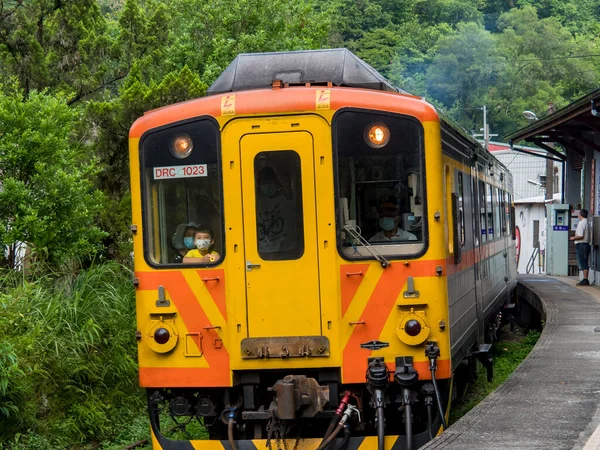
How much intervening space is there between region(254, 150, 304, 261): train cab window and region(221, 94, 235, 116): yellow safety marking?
393mm

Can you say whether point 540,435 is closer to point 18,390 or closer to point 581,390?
point 581,390

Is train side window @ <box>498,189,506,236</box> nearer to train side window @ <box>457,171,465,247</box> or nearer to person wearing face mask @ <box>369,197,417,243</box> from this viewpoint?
Result: train side window @ <box>457,171,465,247</box>

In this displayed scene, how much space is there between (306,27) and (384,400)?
21259mm

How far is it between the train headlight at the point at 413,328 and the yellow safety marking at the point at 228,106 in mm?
1938

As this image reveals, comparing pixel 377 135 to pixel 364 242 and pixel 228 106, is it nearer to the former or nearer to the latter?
pixel 364 242

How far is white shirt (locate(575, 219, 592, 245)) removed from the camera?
→ 62.1 ft

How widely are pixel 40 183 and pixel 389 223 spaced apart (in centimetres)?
610

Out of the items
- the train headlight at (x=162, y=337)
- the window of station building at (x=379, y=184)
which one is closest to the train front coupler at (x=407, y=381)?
the window of station building at (x=379, y=184)

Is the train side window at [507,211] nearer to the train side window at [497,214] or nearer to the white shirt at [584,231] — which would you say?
the train side window at [497,214]

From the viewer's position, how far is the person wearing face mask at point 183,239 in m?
7.55

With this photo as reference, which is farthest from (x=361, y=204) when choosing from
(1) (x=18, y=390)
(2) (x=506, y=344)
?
(2) (x=506, y=344)

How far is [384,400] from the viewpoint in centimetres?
719

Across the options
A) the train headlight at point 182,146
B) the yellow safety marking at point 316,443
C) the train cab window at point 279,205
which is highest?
the train headlight at point 182,146

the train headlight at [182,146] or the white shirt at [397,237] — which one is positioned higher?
the train headlight at [182,146]
